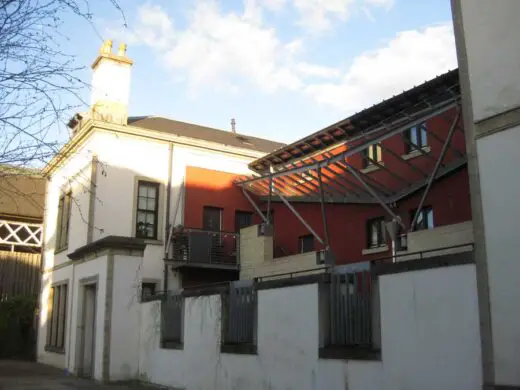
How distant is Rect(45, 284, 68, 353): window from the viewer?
22.8 meters

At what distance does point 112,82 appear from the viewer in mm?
22938

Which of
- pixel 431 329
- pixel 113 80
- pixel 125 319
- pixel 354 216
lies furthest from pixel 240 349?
pixel 113 80

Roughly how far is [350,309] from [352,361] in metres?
0.89

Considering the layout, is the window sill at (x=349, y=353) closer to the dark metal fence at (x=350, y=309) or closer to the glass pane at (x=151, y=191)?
the dark metal fence at (x=350, y=309)

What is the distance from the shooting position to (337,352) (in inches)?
372

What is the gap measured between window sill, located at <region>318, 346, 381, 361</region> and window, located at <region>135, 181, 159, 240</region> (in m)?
13.1

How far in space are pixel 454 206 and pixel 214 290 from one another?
6.72 m

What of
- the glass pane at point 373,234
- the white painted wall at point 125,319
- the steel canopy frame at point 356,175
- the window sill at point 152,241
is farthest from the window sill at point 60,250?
the glass pane at point 373,234

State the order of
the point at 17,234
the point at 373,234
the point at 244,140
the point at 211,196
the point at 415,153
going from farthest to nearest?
the point at 17,234, the point at 244,140, the point at 211,196, the point at 373,234, the point at 415,153

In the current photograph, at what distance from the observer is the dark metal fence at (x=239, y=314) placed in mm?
12008

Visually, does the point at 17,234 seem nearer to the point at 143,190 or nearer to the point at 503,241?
the point at 143,190

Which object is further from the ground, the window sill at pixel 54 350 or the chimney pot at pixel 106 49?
the chimney pot at pixel 106 49

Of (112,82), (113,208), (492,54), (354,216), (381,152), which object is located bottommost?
Result: (354,216)

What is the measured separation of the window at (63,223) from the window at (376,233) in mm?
12897
